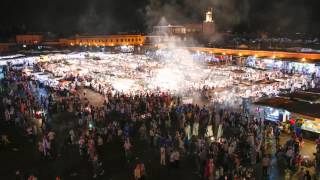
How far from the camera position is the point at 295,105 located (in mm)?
15328

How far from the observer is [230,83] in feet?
78.0

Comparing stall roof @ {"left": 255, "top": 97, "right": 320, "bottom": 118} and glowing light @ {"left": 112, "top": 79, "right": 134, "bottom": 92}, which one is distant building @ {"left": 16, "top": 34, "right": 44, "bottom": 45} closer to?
glowing light @ {"left": 112, "top": 79, "right": 134, "bottom": 92}

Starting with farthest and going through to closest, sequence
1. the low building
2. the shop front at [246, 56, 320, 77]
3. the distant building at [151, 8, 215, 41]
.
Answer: the low building, the distant building at [151, 8, 215, 41], the shop front at [246, 56, 320, 77]

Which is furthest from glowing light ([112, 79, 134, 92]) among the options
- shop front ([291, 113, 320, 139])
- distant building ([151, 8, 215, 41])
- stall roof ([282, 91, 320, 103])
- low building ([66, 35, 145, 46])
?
low building ([66, 35, 145, 46])

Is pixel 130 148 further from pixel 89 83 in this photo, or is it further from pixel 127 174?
pixel 89 83

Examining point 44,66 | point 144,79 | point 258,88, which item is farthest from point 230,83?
point 44,66

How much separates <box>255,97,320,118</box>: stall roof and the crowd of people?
1.06 metres

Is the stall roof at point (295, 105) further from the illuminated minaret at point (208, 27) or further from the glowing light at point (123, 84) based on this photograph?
→ the illuminated minaret at point (208, 27)

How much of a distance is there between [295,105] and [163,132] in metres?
6.14

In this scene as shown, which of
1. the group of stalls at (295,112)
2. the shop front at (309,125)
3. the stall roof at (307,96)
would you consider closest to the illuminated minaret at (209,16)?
the stall roof at (307,96)

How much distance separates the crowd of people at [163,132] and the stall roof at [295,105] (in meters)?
1.06

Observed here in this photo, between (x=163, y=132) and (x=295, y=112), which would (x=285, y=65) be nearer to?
(x=295, y=112)

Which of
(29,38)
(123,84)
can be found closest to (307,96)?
(123,84)

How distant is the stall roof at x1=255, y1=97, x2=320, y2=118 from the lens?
47.0ft
